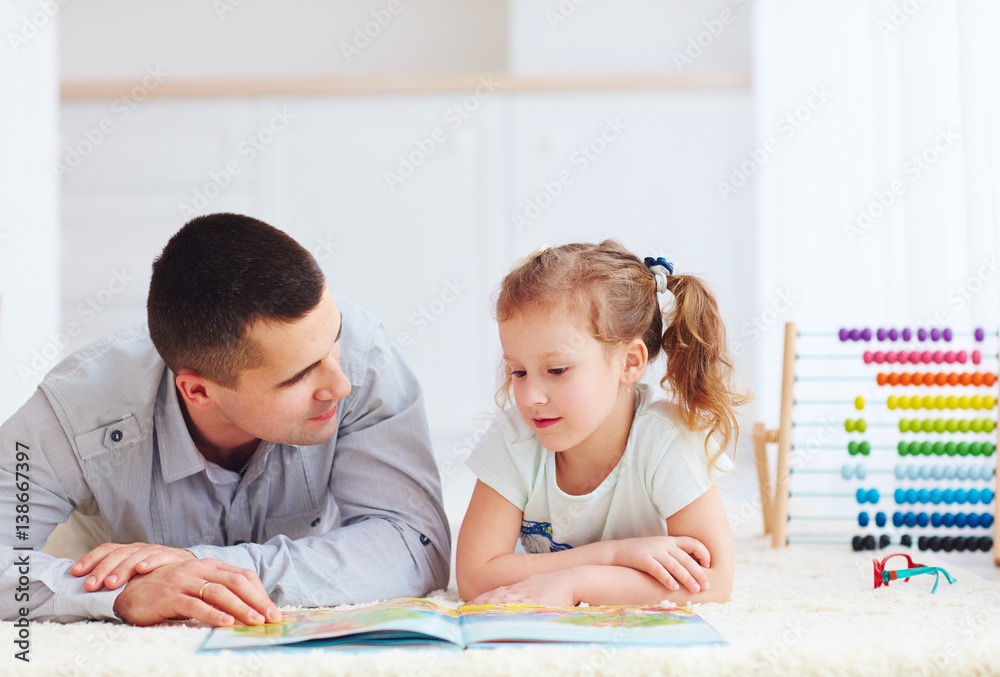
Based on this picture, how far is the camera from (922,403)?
4.98 ft

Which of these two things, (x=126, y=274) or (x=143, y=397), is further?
(x=126, y=274)


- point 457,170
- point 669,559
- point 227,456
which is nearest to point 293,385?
point 227,456

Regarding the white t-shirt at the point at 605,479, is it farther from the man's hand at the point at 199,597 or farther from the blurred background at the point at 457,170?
the blurred background at the point at 457,170

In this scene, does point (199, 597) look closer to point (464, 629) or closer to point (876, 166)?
point (464, 629)

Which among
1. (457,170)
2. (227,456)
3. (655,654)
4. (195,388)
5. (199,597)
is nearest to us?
(655,654)

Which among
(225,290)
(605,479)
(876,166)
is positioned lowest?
(605,479)

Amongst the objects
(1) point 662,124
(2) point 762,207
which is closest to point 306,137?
(1) point 662,124

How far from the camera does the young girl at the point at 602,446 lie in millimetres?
1095

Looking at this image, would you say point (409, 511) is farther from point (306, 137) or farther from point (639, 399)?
point (306, 137)

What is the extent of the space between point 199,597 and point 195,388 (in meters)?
0.31

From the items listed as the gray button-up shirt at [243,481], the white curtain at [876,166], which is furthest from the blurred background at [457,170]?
the gray button-up shirt at [243,481]

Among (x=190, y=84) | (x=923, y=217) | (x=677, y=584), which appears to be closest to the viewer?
(x=677, y=584)

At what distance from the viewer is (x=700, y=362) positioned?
123cm

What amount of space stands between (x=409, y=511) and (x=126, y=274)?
2.15 meters
